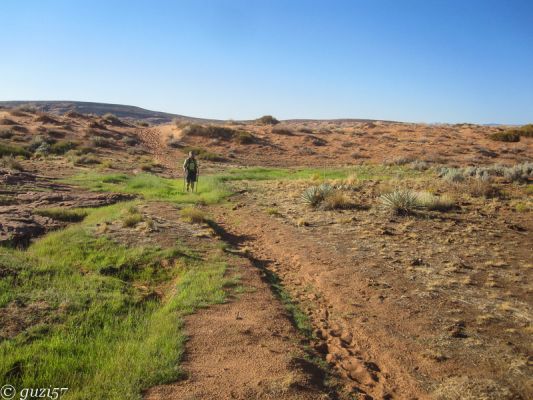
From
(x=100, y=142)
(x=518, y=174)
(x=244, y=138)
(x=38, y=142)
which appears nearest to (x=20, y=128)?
(x=38, y=142)

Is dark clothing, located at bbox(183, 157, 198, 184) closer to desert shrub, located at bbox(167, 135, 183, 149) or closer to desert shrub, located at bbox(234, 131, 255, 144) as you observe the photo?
desert shrub, located at bbox(167, 135, 183, 149)

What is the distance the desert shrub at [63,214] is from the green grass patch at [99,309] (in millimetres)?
2080

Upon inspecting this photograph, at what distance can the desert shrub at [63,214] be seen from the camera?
11.0 m

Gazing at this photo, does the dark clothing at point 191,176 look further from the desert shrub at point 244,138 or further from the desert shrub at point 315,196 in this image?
the desert shrub at point 244,138

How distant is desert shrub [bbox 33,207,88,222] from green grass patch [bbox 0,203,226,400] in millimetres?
2080

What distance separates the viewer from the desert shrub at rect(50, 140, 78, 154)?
28639mm

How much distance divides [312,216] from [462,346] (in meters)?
7.68

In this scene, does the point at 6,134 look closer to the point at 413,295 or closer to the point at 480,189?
the point at 480,189

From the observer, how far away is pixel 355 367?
16.1 ft

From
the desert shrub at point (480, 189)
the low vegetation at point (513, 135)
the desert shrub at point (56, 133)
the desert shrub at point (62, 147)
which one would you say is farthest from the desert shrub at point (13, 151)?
the low vegetation at point (513, 135)

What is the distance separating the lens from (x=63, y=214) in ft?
36.7

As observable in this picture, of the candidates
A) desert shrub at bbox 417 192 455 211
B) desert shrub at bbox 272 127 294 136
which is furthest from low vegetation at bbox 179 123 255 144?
desert shrub at bbox 417 192 455 211

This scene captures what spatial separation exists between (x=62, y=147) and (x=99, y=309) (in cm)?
2742

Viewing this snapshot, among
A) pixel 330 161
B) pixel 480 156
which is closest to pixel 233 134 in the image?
pixel 330 161
